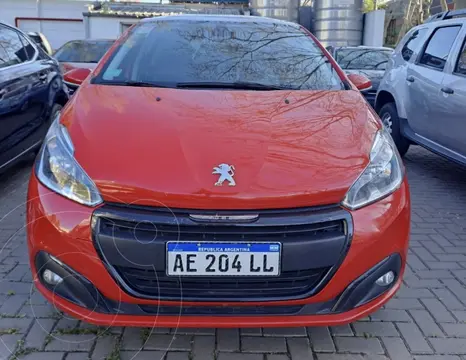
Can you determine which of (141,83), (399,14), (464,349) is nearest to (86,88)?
(141,83)

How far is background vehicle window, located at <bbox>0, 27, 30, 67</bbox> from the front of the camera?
4.35 m

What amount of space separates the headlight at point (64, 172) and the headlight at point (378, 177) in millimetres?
1039

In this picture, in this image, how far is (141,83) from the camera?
2.85 metres

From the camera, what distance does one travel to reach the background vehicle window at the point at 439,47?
479 cm

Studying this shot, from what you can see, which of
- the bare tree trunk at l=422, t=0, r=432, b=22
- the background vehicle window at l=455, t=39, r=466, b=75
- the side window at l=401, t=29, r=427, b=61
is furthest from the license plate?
the bare tree trunk at l=422, t=0, r=432, b=22

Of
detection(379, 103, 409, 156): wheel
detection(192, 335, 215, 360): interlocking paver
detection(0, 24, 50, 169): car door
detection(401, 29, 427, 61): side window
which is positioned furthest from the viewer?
detection(379, 103, 409, 156): wheel

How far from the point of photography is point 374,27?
16.4 m

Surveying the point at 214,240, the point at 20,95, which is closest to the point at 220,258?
the point at 214,240

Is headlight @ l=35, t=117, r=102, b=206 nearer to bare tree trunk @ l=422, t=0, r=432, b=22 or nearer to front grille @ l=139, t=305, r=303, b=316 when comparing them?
front grille @ l=139, t=305, r=303, b=316

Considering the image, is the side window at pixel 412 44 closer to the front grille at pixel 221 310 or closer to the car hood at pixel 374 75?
the car hood at pixel 374 75

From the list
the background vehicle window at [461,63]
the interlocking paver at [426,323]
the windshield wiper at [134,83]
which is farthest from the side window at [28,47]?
the interlocking paver at [426,323]

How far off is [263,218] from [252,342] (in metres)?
0.75

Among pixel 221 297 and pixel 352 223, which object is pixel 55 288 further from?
pixel 352 223

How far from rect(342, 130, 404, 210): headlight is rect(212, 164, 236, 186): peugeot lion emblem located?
467 millimetres
